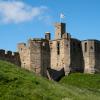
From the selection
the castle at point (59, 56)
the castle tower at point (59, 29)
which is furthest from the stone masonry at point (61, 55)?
the castle tower at point (59, 29)

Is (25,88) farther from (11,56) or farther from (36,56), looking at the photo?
(11,56)

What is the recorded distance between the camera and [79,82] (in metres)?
53.0

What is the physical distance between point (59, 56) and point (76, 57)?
2.07m

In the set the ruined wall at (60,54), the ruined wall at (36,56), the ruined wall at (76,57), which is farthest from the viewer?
the ruined wall at (76,57)

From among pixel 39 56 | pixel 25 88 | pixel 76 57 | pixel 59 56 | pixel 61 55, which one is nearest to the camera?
pixel 25 88

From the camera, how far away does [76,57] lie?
2248 inches

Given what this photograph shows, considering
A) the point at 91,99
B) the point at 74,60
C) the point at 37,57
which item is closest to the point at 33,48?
the point at 37,57

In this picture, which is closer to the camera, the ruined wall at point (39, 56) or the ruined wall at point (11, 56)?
the ruined wall at point (39, 56)

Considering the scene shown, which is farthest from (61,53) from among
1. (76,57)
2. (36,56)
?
(36,56)

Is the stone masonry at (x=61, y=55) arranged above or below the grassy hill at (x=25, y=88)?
above

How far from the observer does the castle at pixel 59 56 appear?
5569 cm

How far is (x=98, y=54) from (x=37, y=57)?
7573 millimetres

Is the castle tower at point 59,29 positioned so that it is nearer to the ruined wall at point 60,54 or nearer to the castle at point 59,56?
the castle at point 59,56

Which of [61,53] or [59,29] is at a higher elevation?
[59,29]
